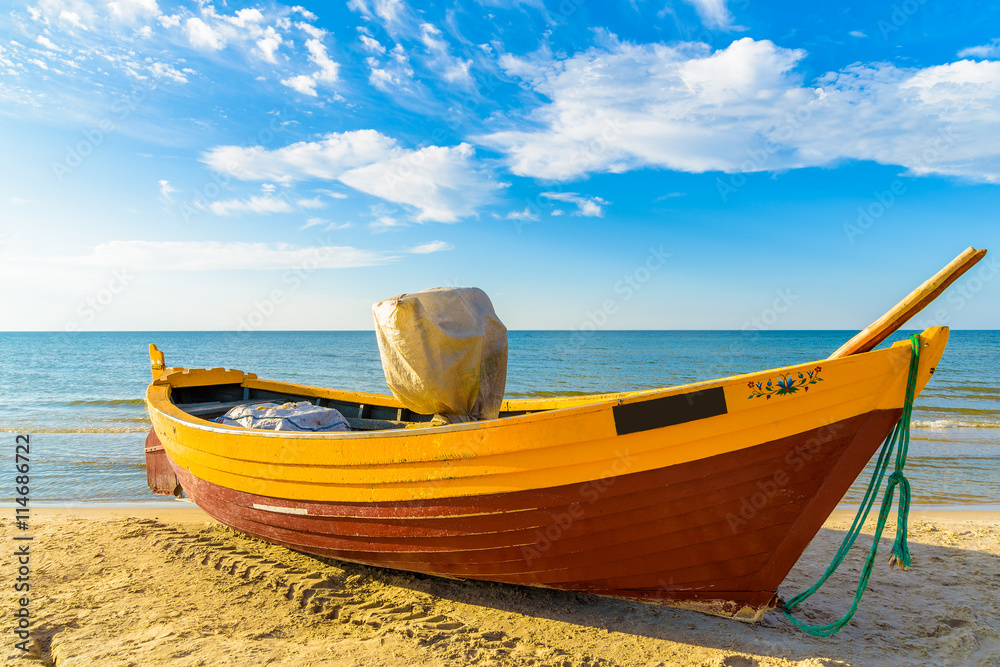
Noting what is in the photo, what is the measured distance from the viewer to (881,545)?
5062 millimetres

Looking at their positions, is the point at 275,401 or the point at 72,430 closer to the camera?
the point at 275,401

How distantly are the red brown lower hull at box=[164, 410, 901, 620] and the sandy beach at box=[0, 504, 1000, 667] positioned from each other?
30cm

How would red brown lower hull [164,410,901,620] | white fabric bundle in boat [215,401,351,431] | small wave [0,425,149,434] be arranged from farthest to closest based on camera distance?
small wave [0,425,149,434]
white fabric bundle in boat [215,401,351,431]
red brown lower hull [164,410,901,620]

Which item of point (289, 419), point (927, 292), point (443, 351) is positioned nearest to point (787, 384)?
point (927, 292)

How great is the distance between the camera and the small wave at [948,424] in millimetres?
11484

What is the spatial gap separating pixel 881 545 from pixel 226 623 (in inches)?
232

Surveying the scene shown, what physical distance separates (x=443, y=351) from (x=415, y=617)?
1.92 metres

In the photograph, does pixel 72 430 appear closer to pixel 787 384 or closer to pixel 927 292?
pixel 787 384

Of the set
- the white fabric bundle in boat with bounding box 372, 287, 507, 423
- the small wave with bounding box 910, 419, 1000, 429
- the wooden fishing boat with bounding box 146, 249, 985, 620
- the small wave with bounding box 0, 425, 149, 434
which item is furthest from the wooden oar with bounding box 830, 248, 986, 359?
the small wave with bounding box 0, 425, 149, 434

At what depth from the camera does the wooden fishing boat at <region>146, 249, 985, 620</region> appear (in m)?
2.84

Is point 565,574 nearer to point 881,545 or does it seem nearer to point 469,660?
point 469,660

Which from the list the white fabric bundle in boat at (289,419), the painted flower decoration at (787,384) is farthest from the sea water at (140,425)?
the painted flower decoration at (787,384)

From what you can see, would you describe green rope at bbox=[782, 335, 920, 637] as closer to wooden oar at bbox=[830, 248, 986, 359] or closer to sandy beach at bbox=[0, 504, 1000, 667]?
wooden oar at bbox=[830, 248, 986, 359]

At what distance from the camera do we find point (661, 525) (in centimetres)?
308
